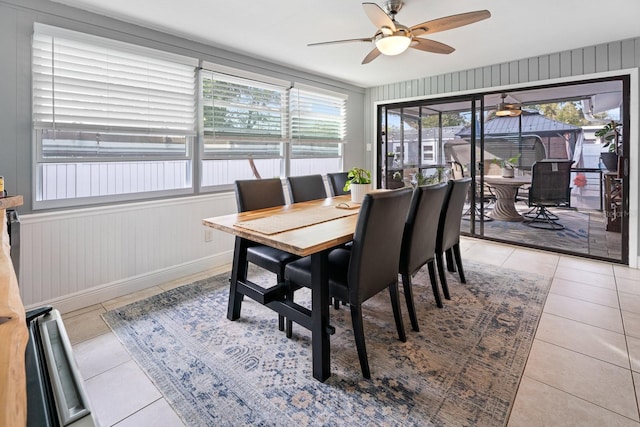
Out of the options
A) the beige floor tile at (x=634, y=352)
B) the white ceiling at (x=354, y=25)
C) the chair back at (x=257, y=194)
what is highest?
the white ceiling at (x=354, y=25)

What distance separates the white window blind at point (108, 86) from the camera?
2.50 m

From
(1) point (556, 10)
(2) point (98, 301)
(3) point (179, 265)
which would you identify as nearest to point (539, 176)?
(1) point (556, 10)

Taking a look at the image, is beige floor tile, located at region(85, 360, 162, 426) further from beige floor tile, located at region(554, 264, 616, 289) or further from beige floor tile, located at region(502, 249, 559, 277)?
beige floor tile, located at region(554, 264, 616, 289)

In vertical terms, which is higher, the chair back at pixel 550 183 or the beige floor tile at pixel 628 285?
the chair back at pixel 550 183

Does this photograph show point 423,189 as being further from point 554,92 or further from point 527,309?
point 554,92

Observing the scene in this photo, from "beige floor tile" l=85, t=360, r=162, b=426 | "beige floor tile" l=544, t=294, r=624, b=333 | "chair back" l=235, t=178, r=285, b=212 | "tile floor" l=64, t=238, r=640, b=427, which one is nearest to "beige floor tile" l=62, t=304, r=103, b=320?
"tile floor" l=64, t=238, r=640, b=427

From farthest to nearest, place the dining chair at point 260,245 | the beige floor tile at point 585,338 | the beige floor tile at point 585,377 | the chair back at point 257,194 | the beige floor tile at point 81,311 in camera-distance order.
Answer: the chair back at point 257,194, the beige floor tile at point 81,311, the dining chair at point 260,245, the beige floor tile at point 585,338, the beige floor tile at point 585,377

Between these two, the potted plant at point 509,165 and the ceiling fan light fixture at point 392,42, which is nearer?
the ceiling fan light fixture at point 392,42

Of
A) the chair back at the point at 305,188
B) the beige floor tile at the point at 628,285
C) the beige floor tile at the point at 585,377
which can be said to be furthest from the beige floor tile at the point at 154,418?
the beige floor tile at the point at 628,285

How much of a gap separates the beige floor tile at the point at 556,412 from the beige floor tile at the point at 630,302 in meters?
1.50

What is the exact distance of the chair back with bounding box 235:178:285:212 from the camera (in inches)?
107

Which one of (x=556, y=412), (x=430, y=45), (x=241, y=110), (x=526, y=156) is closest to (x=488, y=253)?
(x=526, y=156)

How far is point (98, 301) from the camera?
282 cm

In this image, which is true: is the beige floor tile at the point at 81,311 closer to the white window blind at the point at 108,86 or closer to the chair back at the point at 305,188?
the white window blind at the point at 108,86
